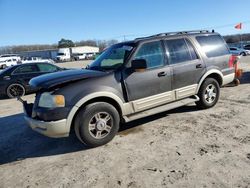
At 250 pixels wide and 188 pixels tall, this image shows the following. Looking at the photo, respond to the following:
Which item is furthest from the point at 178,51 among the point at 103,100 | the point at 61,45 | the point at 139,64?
the point at 61,45

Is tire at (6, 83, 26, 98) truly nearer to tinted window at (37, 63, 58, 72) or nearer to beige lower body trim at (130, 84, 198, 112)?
tinted window at (37, 63, 58, 72)

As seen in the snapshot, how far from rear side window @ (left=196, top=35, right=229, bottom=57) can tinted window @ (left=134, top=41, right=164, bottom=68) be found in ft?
4.06

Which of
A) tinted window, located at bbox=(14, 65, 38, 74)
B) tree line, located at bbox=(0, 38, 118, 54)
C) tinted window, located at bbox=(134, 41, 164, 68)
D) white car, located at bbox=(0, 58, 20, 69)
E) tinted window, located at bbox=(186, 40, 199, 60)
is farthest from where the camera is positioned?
tree line, located at bbox=(0, 38, 118, 54)

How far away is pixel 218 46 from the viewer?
578 centimetres

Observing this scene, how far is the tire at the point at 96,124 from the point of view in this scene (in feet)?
12.9

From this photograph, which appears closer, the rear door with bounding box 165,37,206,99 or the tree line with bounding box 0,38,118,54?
the rear door with bounding box 165,37,206,99

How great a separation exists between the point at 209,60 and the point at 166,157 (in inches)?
117

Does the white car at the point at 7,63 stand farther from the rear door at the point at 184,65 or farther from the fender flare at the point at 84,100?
the fender flare at the point at 84,100

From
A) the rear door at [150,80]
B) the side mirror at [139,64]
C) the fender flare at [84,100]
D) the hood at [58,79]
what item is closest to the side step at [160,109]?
the rear door at [150,80]

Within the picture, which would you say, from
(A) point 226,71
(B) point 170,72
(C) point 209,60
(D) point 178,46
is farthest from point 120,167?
(A) point 226,71

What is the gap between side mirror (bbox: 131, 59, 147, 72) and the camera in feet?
13.9

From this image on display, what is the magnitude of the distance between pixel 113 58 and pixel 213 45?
101 inches

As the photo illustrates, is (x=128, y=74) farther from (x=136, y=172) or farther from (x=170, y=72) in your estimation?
(x=136, y=172)

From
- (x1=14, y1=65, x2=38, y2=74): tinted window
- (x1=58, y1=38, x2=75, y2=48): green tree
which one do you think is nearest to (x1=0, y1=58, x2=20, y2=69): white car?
(x1=14, y1=65, x2=38, y2=74): tinted window
